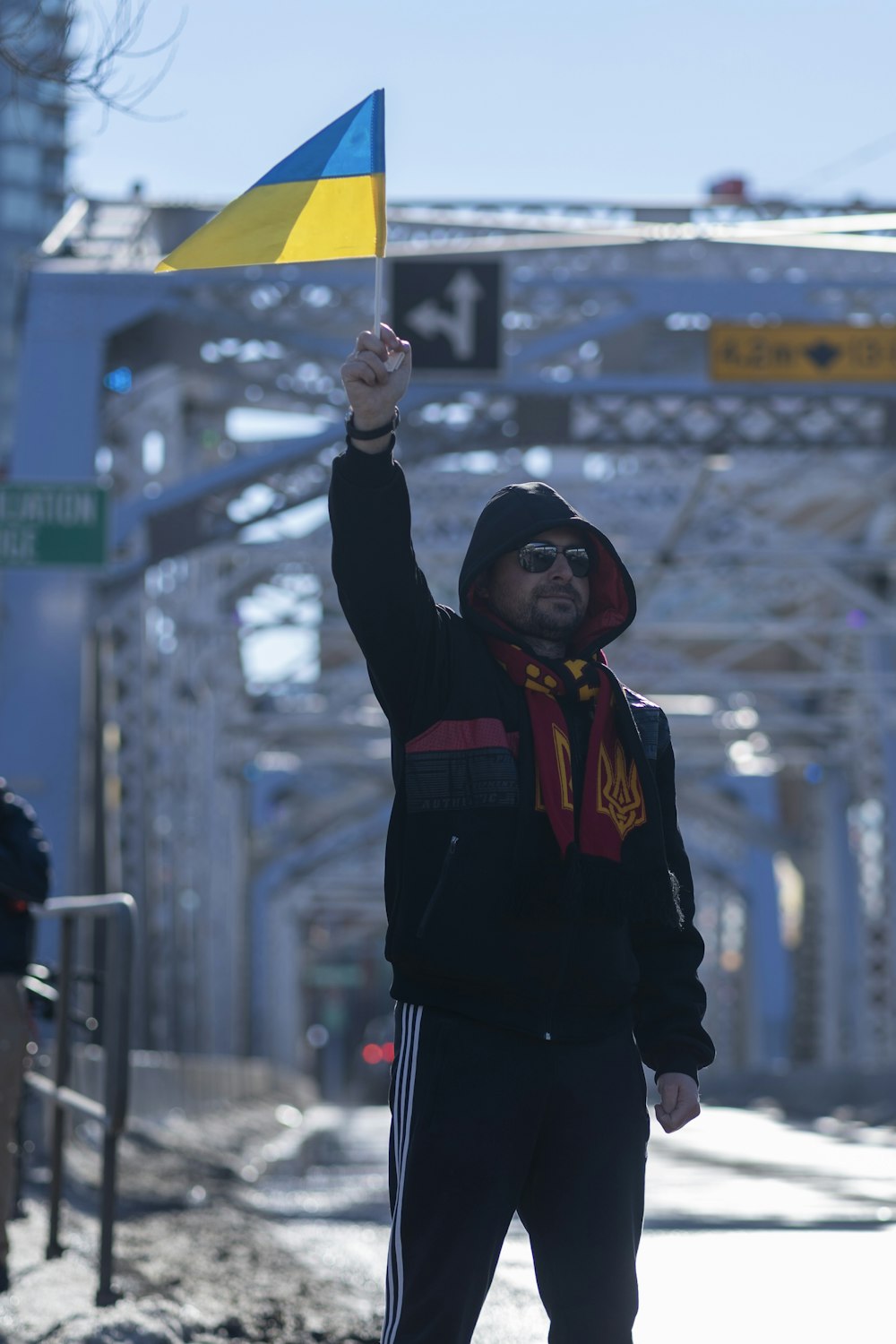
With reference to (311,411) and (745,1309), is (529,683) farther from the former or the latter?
(311,411)

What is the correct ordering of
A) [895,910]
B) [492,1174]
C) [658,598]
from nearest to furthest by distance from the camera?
1. [492,1174]
2. [895,910]
3. [658,598]

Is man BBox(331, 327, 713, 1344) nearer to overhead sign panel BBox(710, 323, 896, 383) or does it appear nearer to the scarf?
the scarf

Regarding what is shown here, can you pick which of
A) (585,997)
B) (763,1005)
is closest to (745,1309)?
(585,997)

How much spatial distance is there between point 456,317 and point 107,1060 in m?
9.54

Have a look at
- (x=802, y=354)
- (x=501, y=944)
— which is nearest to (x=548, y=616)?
(x=501, y=944)

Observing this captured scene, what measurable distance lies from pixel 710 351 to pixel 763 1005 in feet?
105

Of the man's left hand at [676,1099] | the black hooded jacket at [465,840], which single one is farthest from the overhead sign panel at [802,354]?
the man's left hand at [676,1099]

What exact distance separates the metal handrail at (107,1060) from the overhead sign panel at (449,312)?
8.13 metres

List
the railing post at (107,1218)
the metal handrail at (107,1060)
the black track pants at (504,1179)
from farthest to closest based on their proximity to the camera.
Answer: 1. the metal handrail at (107,1060)
2. the railing post at (107,1218)
3. the black track pants at (504,1179)

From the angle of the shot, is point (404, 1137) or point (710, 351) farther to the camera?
point (710, 351)

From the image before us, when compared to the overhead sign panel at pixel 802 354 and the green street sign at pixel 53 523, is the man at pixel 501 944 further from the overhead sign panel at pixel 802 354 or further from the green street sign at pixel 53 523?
the overhead sign panel at pixel 802 354

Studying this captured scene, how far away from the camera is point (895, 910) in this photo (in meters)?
28.3

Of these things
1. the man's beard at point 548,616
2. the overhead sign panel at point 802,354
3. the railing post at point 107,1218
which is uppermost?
the overhead sign panel at point 802,354

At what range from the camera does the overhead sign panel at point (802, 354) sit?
53.5ft
